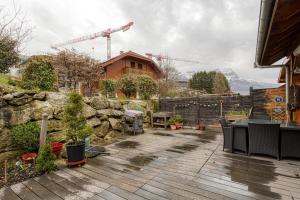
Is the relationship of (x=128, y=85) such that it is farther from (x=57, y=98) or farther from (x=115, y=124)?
(x=57, y=98)

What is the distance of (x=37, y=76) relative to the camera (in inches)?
221

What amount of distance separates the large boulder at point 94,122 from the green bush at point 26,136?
1899 mm

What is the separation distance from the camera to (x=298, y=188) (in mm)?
2482

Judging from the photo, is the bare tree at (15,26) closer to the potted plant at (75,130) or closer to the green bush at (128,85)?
the green bush at (128,85)

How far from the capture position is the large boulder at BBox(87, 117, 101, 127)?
5.89 meters

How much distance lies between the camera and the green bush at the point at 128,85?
946 centimetres

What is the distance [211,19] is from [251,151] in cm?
724

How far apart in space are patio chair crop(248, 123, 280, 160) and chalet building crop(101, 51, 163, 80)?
1174cm

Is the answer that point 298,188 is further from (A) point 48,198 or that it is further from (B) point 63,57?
(B) point 63,57

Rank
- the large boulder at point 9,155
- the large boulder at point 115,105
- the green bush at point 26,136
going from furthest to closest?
the large boulder at point 115,105 < the green bush at point 26,136 < the large boulder at point 9,155

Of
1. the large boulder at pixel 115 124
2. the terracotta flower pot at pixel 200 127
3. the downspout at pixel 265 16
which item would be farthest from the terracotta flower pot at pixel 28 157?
the terracotta flower pot at pixel 200 127

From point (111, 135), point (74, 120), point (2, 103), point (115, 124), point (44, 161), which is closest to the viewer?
point (44, 161)

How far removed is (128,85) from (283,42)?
698 centimetres

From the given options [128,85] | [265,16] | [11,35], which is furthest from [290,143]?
Result: [11,35]
